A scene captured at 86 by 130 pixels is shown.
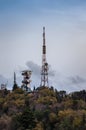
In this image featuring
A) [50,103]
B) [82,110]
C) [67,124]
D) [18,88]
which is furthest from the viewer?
[18,88]

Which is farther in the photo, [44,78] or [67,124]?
[44,78]

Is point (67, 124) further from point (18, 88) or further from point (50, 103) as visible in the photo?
point (18, 88)

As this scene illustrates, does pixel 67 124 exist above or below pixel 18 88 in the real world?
below

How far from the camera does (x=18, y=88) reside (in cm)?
17388

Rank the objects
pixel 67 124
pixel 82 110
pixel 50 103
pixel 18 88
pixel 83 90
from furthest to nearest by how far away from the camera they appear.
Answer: pixel 18 88, pixel 83 90, pixel 50 103, pixel 82 110, pixel 67 124

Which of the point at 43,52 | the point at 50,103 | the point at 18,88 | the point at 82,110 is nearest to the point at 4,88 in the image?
the point at 18,88

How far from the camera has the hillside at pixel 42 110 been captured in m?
127

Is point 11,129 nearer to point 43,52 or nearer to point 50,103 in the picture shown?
point 50,103

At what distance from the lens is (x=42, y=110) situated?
5453 inches

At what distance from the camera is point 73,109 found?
141 metres

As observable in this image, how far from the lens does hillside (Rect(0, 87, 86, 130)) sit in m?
127

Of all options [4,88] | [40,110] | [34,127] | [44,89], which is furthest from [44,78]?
[34,127]

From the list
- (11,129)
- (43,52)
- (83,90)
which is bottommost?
(11,129)

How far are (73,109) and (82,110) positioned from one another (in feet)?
23.7
